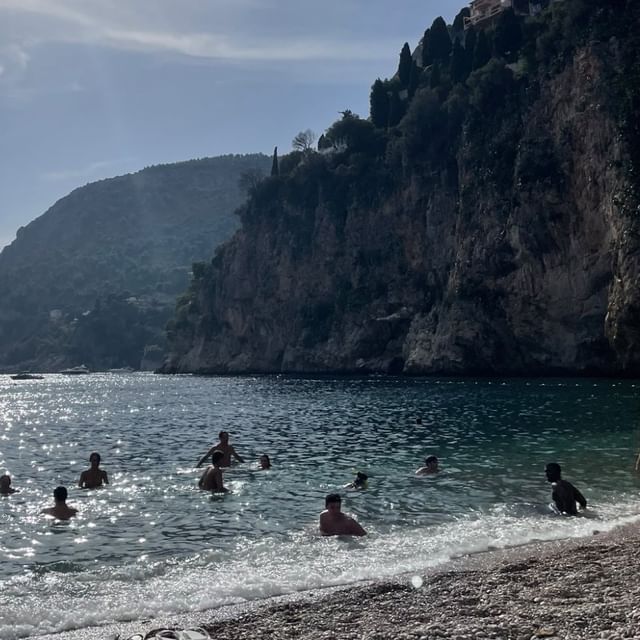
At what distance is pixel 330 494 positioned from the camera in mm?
14031

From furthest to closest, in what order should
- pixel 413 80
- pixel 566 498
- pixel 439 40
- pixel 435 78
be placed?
pixel 413 80, pixel 439 40, pixel 435 78, pixel 566 498

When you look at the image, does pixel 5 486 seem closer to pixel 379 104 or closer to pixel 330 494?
pixel 330 494

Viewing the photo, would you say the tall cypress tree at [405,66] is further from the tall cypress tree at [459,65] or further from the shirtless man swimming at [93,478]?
the shirtless man swimming at [93,478]

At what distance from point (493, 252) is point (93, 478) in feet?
173

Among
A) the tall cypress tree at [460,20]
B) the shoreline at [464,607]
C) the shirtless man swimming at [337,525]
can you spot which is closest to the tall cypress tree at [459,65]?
the tall cypress tree at [460,20]

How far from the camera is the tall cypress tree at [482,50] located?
73688 millimetres

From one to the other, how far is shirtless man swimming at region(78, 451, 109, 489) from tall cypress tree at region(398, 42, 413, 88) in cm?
8549

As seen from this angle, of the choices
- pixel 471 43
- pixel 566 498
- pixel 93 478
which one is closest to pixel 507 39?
pixel 471 43

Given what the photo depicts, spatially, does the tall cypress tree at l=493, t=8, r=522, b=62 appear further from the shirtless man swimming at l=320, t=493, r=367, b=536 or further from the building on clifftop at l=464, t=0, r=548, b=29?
the shirtless man swimming at l=320, t=493, r=367, b=536

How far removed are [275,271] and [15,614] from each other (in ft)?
319

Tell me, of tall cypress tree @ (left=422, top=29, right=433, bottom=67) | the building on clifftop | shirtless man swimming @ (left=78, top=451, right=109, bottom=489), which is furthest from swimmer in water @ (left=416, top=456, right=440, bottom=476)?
tall cypress tree @ (left=422, top=29, right=433, bottom=67)

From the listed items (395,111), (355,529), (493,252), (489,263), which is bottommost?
(355,529)

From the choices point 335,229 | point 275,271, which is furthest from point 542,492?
point 275,271

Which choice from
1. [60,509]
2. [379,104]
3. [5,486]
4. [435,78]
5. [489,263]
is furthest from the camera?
[379,104]
